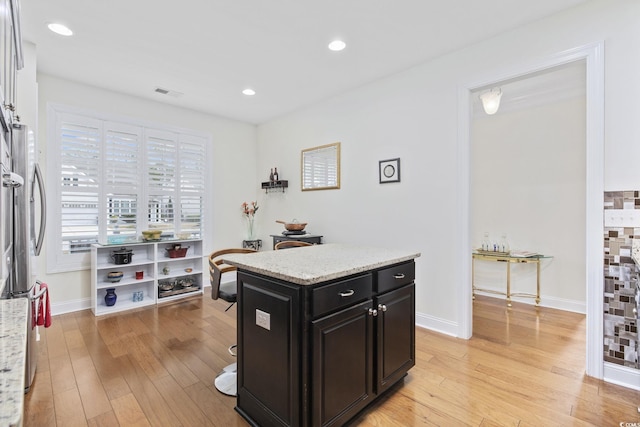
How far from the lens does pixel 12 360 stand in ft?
1.81

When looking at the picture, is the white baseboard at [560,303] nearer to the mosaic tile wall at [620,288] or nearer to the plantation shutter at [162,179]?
the mosaic tile wall at [620,288]

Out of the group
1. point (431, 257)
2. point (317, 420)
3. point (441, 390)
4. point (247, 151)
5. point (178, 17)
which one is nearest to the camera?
point (317, 420)

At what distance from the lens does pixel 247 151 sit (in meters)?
5.32

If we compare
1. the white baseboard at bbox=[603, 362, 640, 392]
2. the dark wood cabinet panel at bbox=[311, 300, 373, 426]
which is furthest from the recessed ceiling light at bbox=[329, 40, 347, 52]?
the white baseboard at bbox=[603, 362, 640, 392]

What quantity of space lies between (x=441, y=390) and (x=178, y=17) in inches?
133

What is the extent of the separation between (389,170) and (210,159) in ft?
9.43

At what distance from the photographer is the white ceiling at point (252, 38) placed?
91.1 inches

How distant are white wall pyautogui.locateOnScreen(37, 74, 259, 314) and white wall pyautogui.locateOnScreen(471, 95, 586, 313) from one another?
357 cm

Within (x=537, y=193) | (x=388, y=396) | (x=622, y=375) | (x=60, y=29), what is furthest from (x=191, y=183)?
(x=622, y=375)

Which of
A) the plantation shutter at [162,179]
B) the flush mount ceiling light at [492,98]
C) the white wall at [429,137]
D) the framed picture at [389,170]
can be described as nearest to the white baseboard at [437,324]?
Result: the white wall at [429,137]

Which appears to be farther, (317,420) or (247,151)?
(247,151)

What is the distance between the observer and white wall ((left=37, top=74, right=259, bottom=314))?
138 inches

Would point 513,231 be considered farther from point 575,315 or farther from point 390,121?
point 390,121

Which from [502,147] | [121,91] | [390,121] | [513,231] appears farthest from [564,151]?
[121,91]
